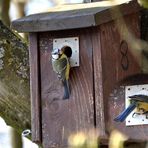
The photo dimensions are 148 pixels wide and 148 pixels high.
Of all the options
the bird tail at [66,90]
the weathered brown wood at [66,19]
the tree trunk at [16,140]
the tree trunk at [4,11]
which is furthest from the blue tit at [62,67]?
the tree trunk at [4,11]

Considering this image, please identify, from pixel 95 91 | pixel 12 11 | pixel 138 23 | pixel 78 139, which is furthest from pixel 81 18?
pixel 12 11

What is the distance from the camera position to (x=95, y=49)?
2920 millimetres

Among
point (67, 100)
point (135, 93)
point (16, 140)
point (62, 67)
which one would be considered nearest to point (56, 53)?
point (62, 67)

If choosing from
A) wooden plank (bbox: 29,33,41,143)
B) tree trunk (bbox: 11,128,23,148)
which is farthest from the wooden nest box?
tree trunk (bbox: 11,128,23,148)

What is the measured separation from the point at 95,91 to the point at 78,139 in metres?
0.74

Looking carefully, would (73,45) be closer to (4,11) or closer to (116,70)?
(116,70)

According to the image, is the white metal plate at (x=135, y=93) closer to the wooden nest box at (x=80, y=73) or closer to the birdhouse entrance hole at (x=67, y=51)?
the wooden nest box at (x=80, y=73)

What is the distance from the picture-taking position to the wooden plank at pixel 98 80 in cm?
290

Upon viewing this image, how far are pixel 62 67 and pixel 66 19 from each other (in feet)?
0.62

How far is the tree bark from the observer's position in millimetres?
3012

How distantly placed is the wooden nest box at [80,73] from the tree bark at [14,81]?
0.15 feet

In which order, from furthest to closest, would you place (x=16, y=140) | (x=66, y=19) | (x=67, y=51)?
(x=16, y=140) < (x=67, y=51) < (x=66, y=19)

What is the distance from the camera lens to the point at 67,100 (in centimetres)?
298

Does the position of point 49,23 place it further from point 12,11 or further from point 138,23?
point 12,11
